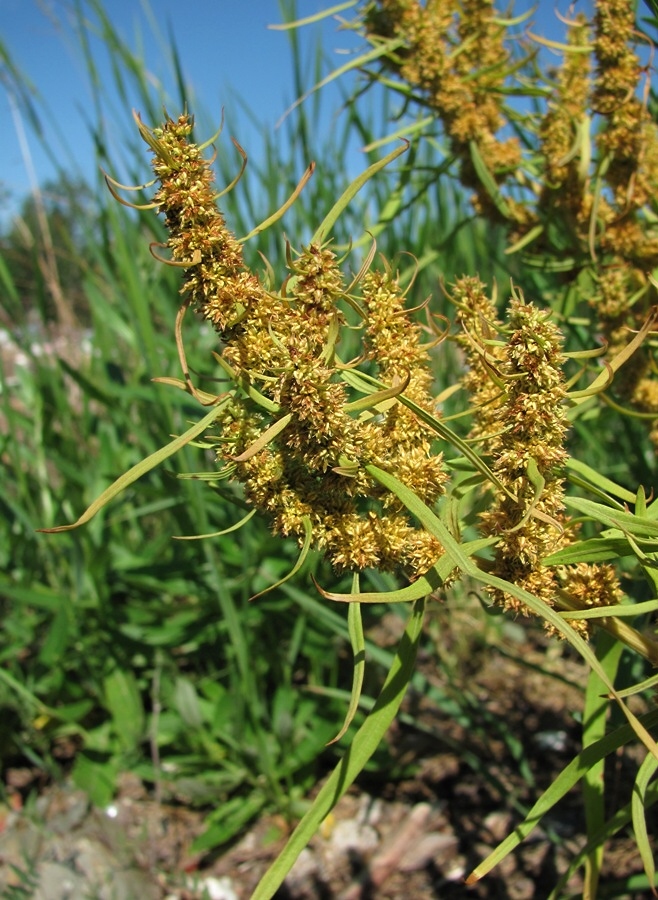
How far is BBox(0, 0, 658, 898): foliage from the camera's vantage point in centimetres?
49

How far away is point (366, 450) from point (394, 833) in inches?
39.1

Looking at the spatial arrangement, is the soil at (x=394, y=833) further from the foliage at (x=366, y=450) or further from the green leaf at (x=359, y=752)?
the green leaf at (x=359, y=752)

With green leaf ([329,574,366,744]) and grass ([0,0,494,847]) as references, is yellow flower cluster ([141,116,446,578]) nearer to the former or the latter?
green leaf ([329,574,366,744])

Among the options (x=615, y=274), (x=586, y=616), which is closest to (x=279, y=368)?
(x=586, y=616)

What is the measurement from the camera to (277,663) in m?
1.43

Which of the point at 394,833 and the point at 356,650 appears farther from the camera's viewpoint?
the point at 394,833

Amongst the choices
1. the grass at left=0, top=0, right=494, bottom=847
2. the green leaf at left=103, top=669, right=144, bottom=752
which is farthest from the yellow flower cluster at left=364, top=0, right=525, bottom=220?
the green leaf at left=103, top=669, right=144, bottom=752

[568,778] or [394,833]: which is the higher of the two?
[568,778]

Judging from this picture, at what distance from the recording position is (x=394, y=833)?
1.27 meters

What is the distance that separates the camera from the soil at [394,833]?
115 cm

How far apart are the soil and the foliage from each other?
0.25 feet

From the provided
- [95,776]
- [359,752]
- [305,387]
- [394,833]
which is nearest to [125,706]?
[95,776]

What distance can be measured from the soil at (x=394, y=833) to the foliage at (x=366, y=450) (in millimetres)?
75

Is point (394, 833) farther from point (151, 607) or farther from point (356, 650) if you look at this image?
point (356, 650)
